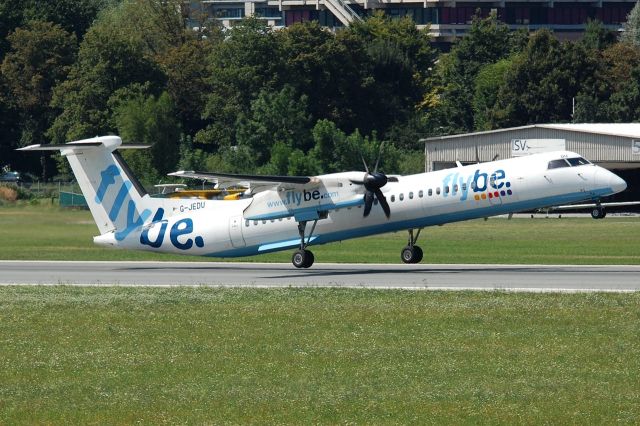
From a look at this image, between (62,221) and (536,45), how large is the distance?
55.2 m

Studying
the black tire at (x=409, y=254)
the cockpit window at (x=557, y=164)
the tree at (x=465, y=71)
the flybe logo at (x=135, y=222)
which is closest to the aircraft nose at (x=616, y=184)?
the cockpit window at (x=557, y=164)

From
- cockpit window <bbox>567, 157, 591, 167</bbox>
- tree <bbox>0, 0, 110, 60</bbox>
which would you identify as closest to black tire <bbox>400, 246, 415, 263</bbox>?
cockpit window <bbox>567, 157, 591, 167</bbox>

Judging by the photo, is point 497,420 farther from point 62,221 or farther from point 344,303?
point 62,221

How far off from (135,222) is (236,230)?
343cm

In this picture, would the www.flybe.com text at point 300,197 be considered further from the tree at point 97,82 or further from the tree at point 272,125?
the tree at point 97,82

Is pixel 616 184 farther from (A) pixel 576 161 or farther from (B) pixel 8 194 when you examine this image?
(B) pixel 8 194

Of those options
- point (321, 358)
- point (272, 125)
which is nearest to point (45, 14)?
point (272, 125)

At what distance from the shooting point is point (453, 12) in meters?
181

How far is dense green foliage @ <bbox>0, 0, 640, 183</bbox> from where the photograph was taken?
91.6 m

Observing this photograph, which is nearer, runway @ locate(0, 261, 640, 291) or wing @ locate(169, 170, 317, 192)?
runway @ locate(0, 261, 640, 291)

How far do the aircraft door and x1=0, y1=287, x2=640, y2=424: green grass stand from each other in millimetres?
9068

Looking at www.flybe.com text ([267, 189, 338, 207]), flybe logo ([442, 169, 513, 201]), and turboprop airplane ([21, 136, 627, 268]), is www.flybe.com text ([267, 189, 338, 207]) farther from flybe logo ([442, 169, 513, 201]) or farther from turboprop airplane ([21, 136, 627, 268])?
flybe logo ([442, 169, 513, 201])

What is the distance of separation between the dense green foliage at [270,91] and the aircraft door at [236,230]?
42696 mm

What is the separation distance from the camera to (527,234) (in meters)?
60.2
